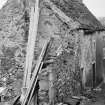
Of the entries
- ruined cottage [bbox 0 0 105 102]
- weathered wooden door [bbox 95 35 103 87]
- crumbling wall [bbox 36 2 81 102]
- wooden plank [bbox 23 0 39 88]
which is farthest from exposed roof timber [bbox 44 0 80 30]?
weathered wooden door [bbox 95 35 103 87]

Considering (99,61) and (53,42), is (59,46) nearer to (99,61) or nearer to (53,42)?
(53,42)

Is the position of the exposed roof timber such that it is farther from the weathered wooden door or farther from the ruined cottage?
the weathered wooden door

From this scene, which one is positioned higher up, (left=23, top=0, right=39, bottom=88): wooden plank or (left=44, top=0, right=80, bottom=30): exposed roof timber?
(left=44, top=0, right=80, bottom=30): exposed roof timber

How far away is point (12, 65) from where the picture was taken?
398 inches

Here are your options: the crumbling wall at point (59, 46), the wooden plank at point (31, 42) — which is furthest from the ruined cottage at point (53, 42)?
the wooden plank at point (31, 42)

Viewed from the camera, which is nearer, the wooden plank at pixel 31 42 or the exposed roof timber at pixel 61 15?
the wooden plank at pixel 31 42

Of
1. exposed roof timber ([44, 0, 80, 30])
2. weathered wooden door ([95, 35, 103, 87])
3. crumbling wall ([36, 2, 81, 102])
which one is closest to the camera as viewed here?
crumbling wall ([36, 2, 81, 102])

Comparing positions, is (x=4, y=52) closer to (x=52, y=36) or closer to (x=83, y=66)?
(x=52, y=36)

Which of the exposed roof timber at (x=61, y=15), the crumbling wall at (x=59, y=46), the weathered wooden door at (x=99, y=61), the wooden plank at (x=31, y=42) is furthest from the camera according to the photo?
the weathered wooden door at (x=99, y=61)

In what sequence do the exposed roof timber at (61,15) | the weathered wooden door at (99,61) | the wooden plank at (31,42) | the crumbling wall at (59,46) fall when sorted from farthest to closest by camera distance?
the weathered wooden door at (99,61)
the exposed roof timber at (61,15)
the crumbling wall at (59,46)
the wooden plank at (31,42)

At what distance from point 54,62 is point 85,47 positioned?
10.2 ft

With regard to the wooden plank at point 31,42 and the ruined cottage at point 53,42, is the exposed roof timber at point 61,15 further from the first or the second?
the wooden plank at point 31,42

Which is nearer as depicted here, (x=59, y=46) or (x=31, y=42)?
(x=31, y=42)

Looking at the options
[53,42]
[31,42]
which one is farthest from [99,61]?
[31,42]
